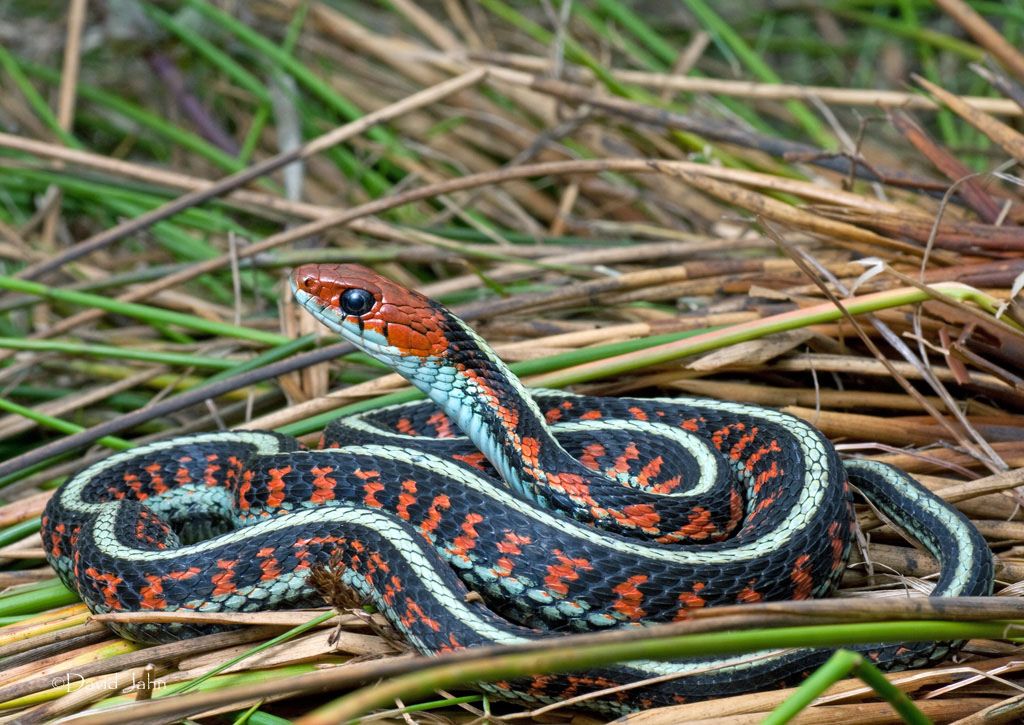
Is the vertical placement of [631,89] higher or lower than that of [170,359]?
higher

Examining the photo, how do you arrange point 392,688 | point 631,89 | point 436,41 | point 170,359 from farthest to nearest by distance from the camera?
1. point 436,41
2. point 631,89
3. point 170,359
4. point 392,688

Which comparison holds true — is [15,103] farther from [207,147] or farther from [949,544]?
[949,544]

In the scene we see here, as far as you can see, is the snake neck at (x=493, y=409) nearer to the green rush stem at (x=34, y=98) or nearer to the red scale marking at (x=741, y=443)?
the red scale marking at (x=741, y=443)

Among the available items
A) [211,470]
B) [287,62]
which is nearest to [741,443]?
[211,470]

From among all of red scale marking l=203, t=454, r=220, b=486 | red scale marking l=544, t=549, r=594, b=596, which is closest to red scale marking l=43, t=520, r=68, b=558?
red scale marking l=203, t=454, r=220, b=486

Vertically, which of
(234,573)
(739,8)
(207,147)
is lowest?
(234,573)

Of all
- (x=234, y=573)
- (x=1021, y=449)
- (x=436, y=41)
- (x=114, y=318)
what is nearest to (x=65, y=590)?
(x=234, y=573)

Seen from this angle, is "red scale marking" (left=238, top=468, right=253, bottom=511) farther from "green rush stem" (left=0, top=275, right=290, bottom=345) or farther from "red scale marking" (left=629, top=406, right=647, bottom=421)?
"red scale marking" (left=629, top=406, right=647, bottom=421)

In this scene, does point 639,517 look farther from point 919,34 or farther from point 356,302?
point 919,34
